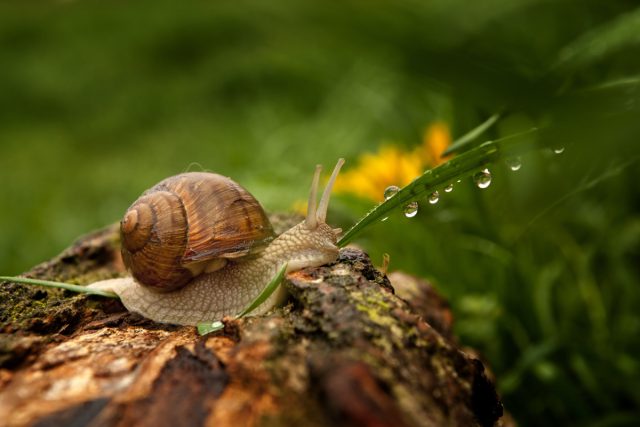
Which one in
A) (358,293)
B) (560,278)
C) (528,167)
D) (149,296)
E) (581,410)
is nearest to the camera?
(358,293)

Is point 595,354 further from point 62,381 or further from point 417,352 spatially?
point 62,381

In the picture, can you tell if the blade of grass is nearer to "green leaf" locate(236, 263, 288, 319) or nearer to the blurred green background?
the blurred green background

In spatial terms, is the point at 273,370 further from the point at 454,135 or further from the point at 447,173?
the point at 454,135

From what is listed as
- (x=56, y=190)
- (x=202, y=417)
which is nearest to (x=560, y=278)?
(x=202, y=417)

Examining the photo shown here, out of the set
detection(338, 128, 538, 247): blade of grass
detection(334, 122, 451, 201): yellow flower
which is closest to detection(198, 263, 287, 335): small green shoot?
Result: detection(338, 128, 538, 247): blade of grass

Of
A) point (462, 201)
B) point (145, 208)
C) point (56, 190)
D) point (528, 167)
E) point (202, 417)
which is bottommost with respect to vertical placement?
point (202, 417)

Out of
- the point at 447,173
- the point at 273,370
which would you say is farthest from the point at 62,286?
the point at 447,173

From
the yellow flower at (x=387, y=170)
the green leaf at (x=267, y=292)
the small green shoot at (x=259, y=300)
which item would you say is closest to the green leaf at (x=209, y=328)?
the small green shoot at (x=259, y=300)
